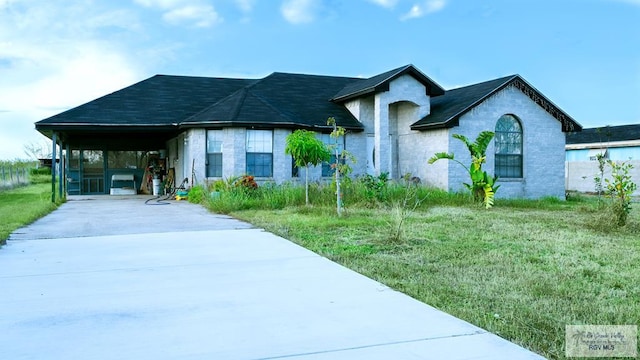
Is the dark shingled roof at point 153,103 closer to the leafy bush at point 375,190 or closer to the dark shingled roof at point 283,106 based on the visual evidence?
the dark shingled roof at point 283,106

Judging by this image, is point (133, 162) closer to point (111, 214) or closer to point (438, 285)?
point (111, 214)

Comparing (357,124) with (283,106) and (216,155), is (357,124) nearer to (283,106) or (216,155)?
(283,106)

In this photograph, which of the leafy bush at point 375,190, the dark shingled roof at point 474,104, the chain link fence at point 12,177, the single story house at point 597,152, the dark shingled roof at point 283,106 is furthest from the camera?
the chain link fence at point 12,177

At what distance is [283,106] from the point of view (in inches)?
907

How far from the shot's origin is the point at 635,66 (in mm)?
21312

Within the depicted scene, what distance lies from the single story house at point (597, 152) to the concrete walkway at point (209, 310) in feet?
87.4

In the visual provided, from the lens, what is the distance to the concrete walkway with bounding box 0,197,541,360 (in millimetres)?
3887

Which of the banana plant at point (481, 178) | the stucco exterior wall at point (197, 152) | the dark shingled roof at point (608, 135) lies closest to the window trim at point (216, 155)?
the stucco exterior wall at point (197, 152)

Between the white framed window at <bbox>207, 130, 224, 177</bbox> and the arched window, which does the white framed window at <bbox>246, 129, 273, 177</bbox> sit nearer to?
the white framed window at <bbox>207, 130, 224, 177</bbox>

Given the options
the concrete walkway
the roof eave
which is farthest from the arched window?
the concrete walkway

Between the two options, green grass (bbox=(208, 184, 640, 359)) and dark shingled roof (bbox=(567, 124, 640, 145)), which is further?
dark shingled roof (bbox=(567, 124, 640, 145))

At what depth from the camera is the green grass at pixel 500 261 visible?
480 cm

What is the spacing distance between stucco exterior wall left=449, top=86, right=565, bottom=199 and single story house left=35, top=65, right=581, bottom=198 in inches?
1.7

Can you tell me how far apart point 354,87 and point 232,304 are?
20.0 m
